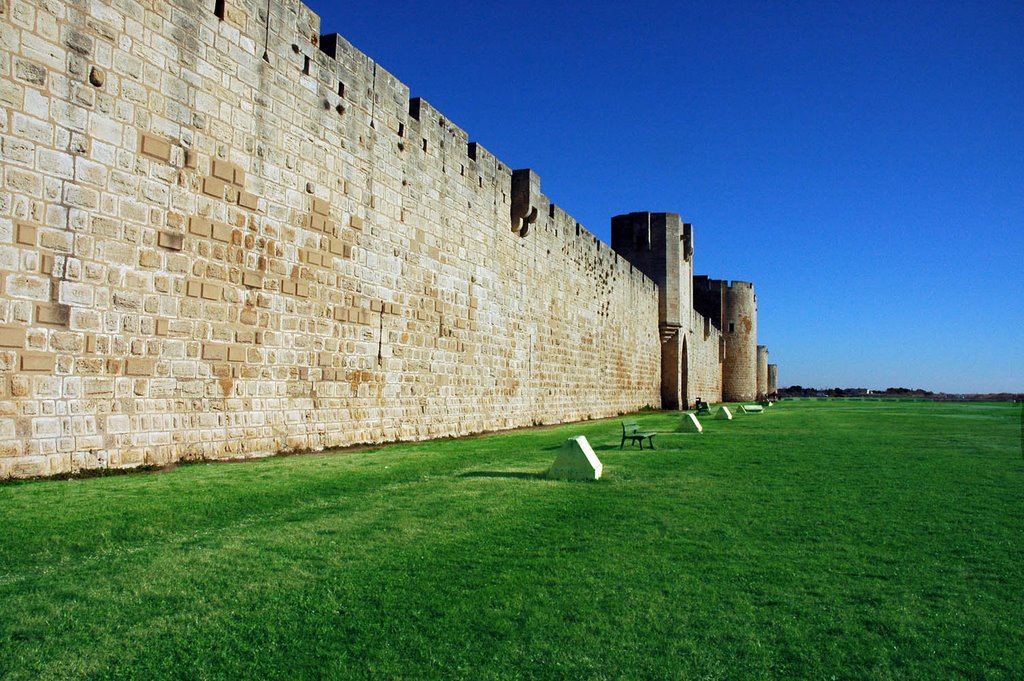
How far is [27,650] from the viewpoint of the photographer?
253 cm

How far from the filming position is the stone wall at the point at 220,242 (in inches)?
234

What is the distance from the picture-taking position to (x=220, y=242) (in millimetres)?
7672

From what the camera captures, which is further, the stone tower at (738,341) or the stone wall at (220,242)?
the stone tower at (738,341)

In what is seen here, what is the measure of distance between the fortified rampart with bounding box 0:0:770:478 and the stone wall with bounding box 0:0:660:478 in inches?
0.8

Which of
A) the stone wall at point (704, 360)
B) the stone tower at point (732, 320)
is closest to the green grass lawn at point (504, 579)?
the stone wall at point (704, 360)

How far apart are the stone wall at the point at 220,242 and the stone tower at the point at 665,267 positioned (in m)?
17.8

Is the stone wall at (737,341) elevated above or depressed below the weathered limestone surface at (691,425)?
above

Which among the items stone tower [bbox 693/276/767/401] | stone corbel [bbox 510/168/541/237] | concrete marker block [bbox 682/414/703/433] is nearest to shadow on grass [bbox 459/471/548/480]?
concrete marker block [bbox 682/414/703/433]

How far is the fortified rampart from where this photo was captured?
5.94 meters

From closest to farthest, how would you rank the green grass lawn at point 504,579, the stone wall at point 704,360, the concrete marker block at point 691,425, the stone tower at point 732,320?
1. the green grass lawn at point 504,579
2. the concrete marker block at point 691,425
3. the stone wall at point 704,360
4. the stone tower at point 732,320

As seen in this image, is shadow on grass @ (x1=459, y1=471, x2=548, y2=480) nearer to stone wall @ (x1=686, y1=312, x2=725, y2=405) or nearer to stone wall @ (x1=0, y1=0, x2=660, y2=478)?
stone wall @ (x1=0, y1=0, x2=660, y2=478)

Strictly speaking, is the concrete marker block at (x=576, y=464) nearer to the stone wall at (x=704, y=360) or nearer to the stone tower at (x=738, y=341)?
the stone wall at (x=704, y=360)

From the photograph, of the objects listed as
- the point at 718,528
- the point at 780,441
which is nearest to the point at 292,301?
the point at 718,528

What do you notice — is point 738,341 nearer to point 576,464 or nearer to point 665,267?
point 665,267
